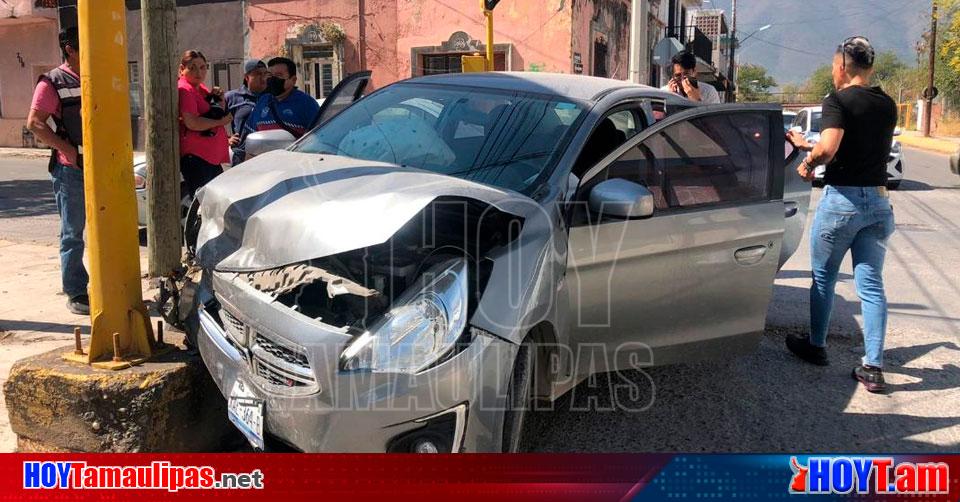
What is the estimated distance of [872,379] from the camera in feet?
13.5

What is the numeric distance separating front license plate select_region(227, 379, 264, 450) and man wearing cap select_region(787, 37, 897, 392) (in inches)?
126

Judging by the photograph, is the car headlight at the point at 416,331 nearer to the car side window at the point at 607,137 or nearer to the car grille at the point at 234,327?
the car grille at the point at 234,327

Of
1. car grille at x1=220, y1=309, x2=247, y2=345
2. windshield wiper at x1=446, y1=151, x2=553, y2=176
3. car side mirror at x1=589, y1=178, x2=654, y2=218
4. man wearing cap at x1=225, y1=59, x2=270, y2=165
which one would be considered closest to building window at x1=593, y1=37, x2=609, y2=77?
man wearing cap at x1=225, y1=59, x2=270, y2=165

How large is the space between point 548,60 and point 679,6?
20.0 m

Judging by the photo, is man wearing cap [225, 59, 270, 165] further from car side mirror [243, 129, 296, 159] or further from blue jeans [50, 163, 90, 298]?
car side mirror [243, 129, 296, 159]

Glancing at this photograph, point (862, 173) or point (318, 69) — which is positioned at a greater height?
point (318, 69)

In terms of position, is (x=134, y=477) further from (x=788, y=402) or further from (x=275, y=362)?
(x=788, y=402)

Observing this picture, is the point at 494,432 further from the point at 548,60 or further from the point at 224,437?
the point at 548,60

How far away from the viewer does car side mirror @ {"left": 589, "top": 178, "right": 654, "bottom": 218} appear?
9.66 ft

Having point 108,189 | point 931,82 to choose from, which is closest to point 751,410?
point 108,189

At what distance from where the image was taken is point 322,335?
2.31 meters

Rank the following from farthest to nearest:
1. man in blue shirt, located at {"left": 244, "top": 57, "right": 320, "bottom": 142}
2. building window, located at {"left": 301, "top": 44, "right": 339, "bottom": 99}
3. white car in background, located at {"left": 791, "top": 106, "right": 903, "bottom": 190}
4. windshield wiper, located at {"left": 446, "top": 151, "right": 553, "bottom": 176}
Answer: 1. building window, located at {"left": 301, "top": 44, "right": 339, "bottom": 99}
2. white car in background, located at {"left": 791, "top": 106, "right": 903, "bottom": 190}
3. man in blue shirt, located at {"left": 244, "top": 57, "right": 320, "bottom": 142}
4. windshield wiper, located at {"left": 446, "top": 151, "right": 553, "bottom": 176}

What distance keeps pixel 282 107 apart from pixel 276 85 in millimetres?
258

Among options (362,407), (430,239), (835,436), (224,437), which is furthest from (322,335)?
(835,436)
